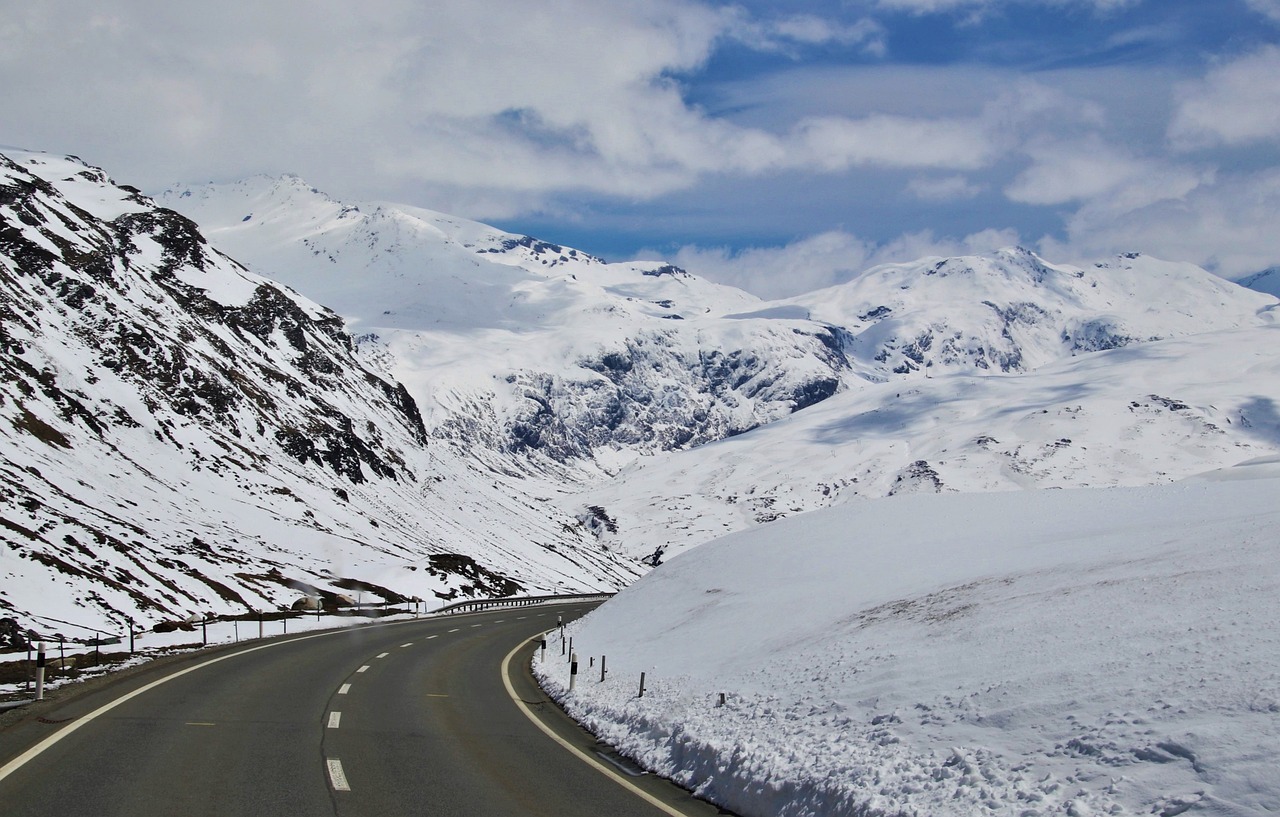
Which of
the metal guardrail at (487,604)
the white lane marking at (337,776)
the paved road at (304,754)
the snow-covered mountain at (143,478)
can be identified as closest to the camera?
the paved road at (304,754)

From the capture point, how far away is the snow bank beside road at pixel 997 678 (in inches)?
479

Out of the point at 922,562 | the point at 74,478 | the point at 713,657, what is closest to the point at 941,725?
the point at 713,657

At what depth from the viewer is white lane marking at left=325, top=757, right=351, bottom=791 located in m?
14.0

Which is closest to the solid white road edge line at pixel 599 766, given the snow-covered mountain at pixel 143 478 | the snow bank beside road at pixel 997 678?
the snow bank beside road at pixel 997 678

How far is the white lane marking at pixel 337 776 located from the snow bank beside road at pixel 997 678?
4.88 m

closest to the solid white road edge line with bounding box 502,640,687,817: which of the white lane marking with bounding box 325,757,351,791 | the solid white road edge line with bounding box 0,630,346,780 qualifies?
the white lane marking with bounding box 325,757,351,791

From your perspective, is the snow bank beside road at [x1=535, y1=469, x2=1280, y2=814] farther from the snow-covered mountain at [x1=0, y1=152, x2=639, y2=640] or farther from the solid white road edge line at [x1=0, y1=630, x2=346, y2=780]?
the snow-covered mountain at [x1=0, y1=152, x2=639, y2=640]

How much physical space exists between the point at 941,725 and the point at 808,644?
8.71 metres

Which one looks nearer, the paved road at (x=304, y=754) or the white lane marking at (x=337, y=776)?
the paved road at (x=304, y=754)

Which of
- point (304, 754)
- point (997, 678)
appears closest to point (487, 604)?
point (304, 754)

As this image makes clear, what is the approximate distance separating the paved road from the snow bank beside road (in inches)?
69.6

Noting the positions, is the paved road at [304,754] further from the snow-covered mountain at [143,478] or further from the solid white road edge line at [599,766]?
the snow-covered mountain at [143,478]

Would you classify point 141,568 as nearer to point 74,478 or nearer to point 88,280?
point 74,478

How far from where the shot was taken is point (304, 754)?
635 inches
